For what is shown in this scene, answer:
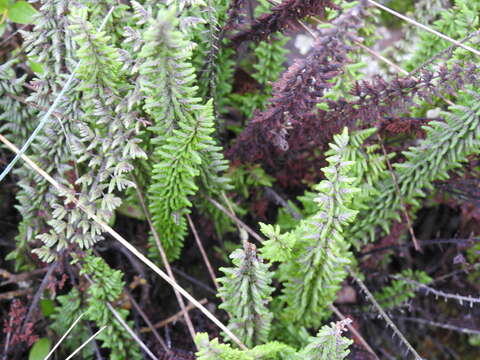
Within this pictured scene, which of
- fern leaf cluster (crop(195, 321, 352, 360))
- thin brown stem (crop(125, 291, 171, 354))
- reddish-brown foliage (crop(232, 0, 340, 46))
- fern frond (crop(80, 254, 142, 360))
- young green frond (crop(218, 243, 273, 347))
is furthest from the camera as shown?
thin brown stem (crop(125, 291, 171, 354))

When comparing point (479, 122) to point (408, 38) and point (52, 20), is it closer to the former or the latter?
point (408, 38)

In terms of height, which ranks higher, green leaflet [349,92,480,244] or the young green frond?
green leaflet [349,92,480,244]

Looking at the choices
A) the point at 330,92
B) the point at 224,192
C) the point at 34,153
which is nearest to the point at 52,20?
the point at 34,153

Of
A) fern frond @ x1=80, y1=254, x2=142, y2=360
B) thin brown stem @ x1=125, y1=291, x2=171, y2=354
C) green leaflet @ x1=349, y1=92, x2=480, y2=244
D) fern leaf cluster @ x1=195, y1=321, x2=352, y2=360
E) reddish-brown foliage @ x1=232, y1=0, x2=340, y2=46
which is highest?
reddish-brown foliage @ x1=232, y1=0, x2=340, y2=46

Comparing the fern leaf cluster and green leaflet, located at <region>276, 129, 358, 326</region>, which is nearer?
the fern leaf cluster

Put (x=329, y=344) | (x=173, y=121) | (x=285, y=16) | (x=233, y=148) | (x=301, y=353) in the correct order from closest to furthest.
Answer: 1. (x=329, y=344)
2. (x=301, y=353)
3. (x=173, y=121)
4. (x=285, y=16)
5. (x=233, y=148)

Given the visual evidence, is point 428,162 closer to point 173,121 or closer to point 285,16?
point 285,16

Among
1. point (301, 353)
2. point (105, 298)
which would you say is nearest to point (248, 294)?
point (301, 353)

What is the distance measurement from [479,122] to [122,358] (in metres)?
1.50

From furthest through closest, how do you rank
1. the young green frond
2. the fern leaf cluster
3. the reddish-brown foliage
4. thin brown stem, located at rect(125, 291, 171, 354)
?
thin brown stem, located at rect(125, 291, 171, 354) < the reddish-brown foliage < the young green frond < the fern leaf cluster

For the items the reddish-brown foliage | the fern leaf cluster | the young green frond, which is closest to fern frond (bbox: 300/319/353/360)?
the fern leaf cluster

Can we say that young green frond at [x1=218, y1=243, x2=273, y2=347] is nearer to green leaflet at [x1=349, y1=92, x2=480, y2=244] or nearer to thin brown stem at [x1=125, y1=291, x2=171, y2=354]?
thin brown stem at [x1=125, y1=291, x2=171, y2=354]

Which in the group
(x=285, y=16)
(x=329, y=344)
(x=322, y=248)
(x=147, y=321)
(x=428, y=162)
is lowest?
(x=147, y=321)

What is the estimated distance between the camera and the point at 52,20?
1.53m
